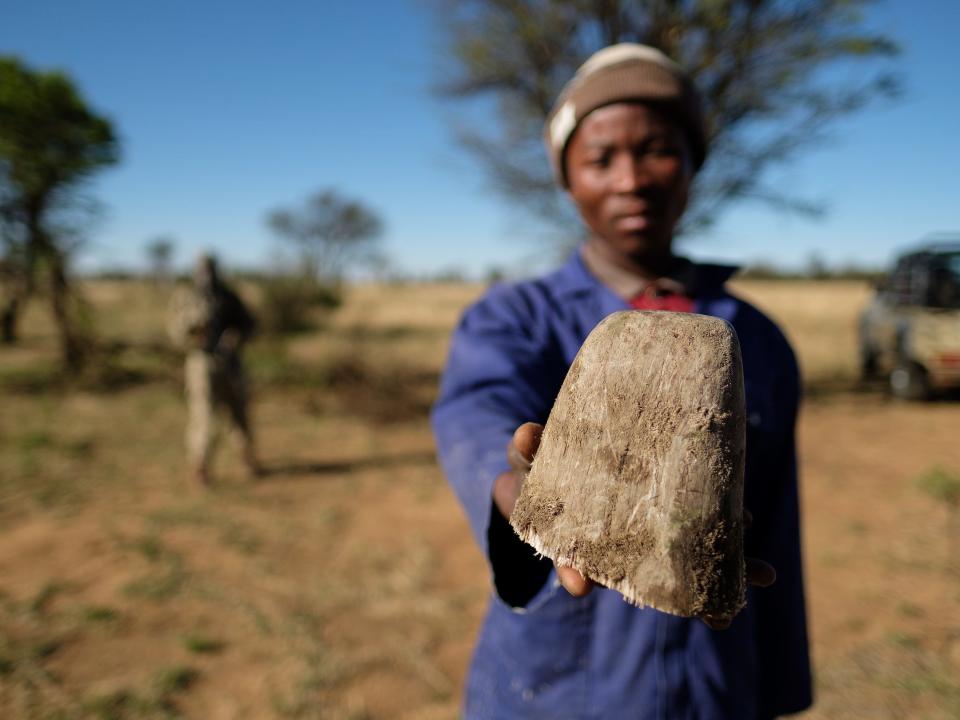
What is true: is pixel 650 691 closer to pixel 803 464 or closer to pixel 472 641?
pixel 472 641

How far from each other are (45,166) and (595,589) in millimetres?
10457

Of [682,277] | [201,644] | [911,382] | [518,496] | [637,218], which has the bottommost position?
[911,382]

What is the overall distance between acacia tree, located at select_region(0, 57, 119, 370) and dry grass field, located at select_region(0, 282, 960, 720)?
235 centimetres

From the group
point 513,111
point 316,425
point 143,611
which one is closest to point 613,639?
point 143,611

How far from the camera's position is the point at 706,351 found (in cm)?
74

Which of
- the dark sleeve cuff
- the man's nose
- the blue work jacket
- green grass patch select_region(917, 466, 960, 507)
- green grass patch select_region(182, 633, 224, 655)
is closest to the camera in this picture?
the dark sleeve cuff

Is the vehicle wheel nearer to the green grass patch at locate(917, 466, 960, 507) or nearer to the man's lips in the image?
the green grass patch at locate(917, 466, 960, 507)

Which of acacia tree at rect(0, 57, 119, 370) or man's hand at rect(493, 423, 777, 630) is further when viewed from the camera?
acacia tree at rect(0, 57, 119, 370)

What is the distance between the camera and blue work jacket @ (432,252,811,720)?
3.30ft

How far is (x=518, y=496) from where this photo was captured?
83 cm

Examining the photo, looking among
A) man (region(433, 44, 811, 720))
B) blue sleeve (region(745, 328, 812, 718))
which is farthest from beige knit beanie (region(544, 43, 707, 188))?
blue sleeve (region(745, 328, 812, 718))

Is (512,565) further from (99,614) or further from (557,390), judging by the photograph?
(99,614)

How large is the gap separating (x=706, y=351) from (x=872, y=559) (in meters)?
3.98

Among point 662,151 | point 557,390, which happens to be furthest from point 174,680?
point 662,151
